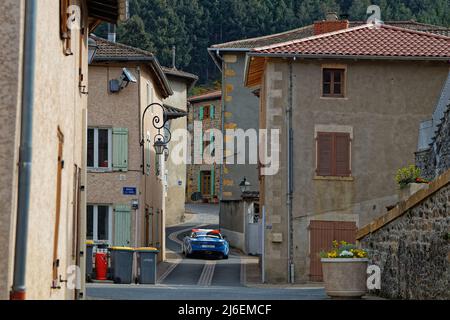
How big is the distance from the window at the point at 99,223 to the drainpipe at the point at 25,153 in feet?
73.2

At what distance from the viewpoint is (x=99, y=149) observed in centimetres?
3216

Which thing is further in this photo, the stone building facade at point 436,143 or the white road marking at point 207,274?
the white road marking at point 207,274

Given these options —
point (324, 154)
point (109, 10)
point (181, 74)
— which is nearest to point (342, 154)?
point (324, 154)

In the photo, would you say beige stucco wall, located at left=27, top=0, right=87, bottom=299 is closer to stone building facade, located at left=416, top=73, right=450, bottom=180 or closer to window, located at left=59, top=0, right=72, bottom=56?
window, located at left=59, top=0, right=72, bottom=56

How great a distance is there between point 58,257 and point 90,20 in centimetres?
632

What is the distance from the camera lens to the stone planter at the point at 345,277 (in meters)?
18.6

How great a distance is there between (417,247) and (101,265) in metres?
10.4

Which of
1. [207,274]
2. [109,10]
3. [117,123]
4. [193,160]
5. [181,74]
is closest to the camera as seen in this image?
[109,10]

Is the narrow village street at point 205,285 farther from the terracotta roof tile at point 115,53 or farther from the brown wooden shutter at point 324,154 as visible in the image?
the terracotta roof tile at point 115,53

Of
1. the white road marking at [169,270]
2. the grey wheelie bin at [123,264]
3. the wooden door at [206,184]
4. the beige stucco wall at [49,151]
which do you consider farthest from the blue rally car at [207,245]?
the wooden door at [206,184]

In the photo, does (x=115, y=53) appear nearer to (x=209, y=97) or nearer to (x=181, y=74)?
(x=181, y=74)

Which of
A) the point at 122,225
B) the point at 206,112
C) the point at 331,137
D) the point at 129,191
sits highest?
the point at 206,112

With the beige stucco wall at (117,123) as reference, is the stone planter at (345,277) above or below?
below

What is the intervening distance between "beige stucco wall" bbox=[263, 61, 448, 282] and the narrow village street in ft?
7.10
